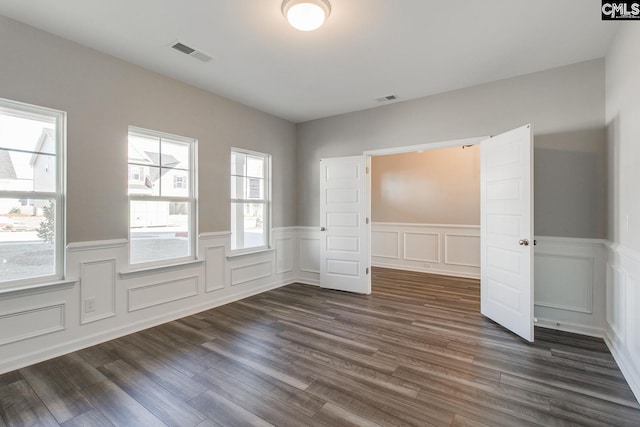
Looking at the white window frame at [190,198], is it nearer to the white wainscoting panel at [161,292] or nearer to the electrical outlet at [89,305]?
the white wainscoting panel at [161,292]

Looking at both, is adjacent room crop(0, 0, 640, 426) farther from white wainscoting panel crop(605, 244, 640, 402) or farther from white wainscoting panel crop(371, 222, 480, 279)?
white wainscoting panel crop(371, 222, 480, 279)

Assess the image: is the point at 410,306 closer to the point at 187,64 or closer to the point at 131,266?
the point at 131,266

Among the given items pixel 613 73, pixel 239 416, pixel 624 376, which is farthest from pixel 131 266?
pixel 613 73

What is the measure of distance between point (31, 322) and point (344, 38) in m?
3.65

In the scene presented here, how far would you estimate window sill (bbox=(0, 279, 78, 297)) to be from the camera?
240 cm

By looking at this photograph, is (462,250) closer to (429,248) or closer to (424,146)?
(429,248)

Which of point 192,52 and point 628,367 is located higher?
point 192,52

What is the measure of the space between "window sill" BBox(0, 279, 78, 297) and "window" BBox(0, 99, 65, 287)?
65mm

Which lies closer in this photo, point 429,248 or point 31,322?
point 31,322

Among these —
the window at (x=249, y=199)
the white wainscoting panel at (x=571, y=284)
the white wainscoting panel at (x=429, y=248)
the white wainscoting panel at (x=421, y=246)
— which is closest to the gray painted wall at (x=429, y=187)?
the white wainscoting panel at (x=429, y=248)

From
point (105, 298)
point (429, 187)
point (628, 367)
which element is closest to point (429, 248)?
point (429, 187)

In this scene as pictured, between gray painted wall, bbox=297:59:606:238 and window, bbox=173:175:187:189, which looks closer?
gray painted wall, bbox=297:59:606:238

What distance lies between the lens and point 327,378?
7.44 feet

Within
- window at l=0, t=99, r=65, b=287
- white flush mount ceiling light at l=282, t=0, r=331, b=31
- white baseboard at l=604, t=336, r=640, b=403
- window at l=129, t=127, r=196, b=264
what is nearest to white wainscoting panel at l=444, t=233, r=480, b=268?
white baseboard at l=604, t=336, r=640, b=403
